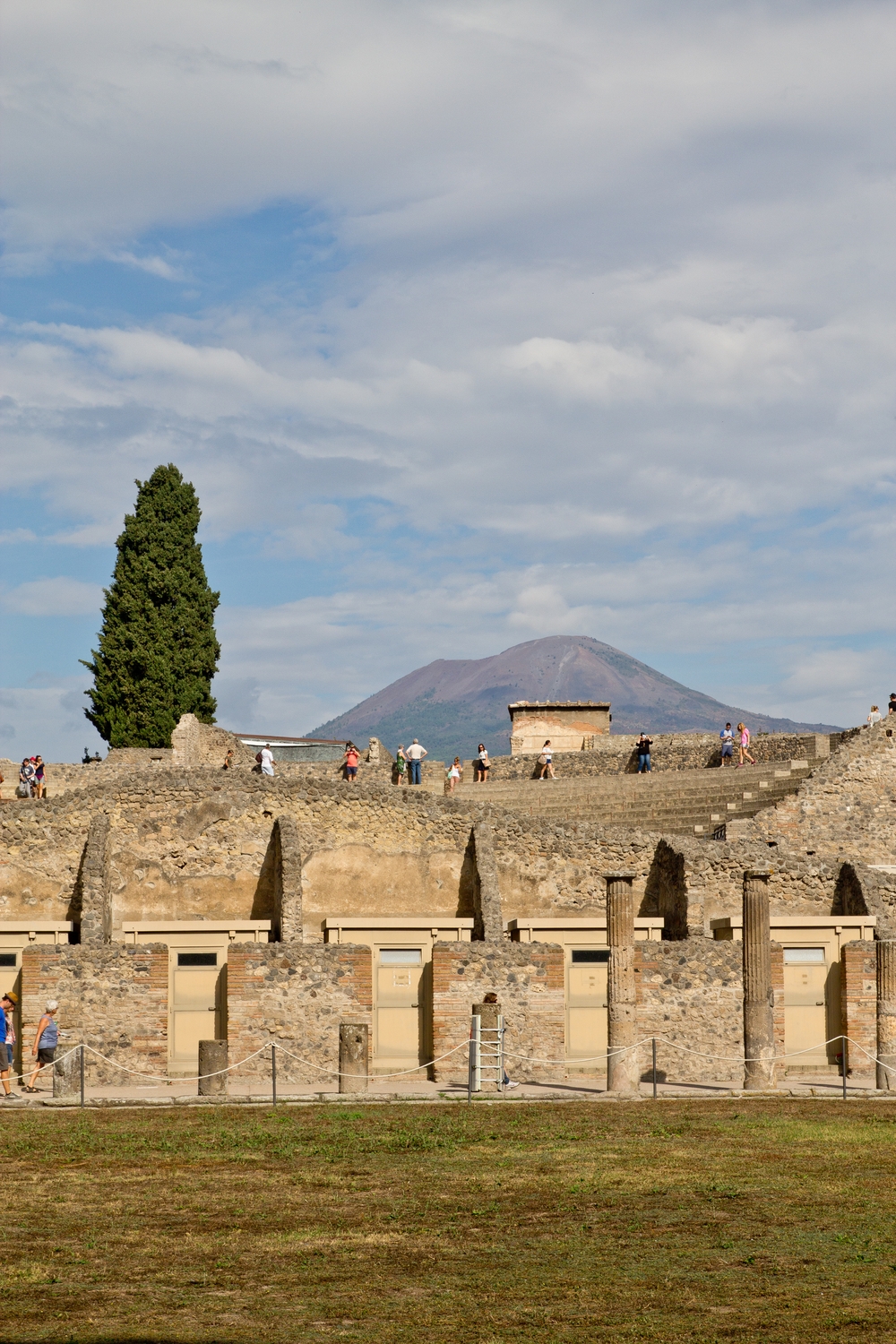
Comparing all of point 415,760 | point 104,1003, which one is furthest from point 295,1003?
point 415,760

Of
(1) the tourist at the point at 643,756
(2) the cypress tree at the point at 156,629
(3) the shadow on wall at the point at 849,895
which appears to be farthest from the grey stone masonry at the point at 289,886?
(2) the cypress tree at the point at 156,629

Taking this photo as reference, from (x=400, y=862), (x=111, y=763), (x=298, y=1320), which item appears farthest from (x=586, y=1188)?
(x=111, y=763)

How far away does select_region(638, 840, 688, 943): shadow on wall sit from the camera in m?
29.4

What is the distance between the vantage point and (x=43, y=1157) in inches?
660

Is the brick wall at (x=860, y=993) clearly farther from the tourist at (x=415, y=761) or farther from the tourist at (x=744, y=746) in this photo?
the tourist at (x=415, y=761)

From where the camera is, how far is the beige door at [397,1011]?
2531cm

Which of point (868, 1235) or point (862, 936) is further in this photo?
point (862, 936)

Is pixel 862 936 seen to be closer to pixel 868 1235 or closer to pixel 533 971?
pixel 533 971

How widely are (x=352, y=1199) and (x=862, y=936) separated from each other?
46.3 feet

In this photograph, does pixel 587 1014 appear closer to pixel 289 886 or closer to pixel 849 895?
pixel 849 895

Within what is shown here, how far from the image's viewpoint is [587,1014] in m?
25.6

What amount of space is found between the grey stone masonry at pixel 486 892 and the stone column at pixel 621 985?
244 cm

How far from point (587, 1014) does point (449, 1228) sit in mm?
12509

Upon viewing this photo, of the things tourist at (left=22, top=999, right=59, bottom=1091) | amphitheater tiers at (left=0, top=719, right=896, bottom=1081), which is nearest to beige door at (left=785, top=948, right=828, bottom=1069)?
amphitheater tiers at (left=0, top=719, right=896, bottom=1081)
